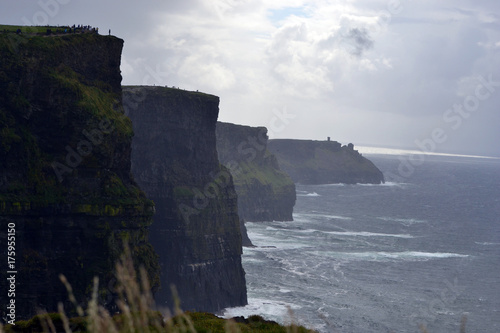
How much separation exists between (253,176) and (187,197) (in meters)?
86.8

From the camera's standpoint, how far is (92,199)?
55.8 meters

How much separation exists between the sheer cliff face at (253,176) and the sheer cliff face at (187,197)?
67748mm

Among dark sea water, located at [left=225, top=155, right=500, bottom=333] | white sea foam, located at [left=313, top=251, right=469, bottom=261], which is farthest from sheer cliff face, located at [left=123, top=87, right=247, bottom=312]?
white sea foam, located at [left=313, top=251, right=469, bottom=261]

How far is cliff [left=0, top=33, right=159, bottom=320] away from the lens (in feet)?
173

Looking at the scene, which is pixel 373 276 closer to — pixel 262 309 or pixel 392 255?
pixel 392 255

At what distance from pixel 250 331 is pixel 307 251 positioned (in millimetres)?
95630

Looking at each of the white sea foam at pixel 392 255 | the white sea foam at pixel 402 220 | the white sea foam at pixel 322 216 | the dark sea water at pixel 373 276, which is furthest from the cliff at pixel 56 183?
the white sea foam at pixel 402 220

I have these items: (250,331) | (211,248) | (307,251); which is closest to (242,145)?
(307,251)

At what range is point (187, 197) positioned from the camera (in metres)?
83.3

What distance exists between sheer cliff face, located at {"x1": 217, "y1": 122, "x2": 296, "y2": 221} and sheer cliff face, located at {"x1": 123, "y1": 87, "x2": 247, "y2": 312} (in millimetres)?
67748

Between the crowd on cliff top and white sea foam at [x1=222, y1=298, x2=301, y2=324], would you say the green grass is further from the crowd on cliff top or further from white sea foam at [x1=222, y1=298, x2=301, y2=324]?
white sea foam at [x1=222, y1=298, x2=301, y2=324]

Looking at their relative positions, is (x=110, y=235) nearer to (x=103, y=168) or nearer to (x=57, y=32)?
(x=103, y=168)

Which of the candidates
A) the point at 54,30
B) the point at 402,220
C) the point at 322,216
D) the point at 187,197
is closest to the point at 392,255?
the point at 187,197

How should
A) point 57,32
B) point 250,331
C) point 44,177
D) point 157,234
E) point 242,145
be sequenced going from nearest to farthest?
1. point 250,331
2. point 44,177
3. point 57,32
4. point 157,234
5. point 242,145
